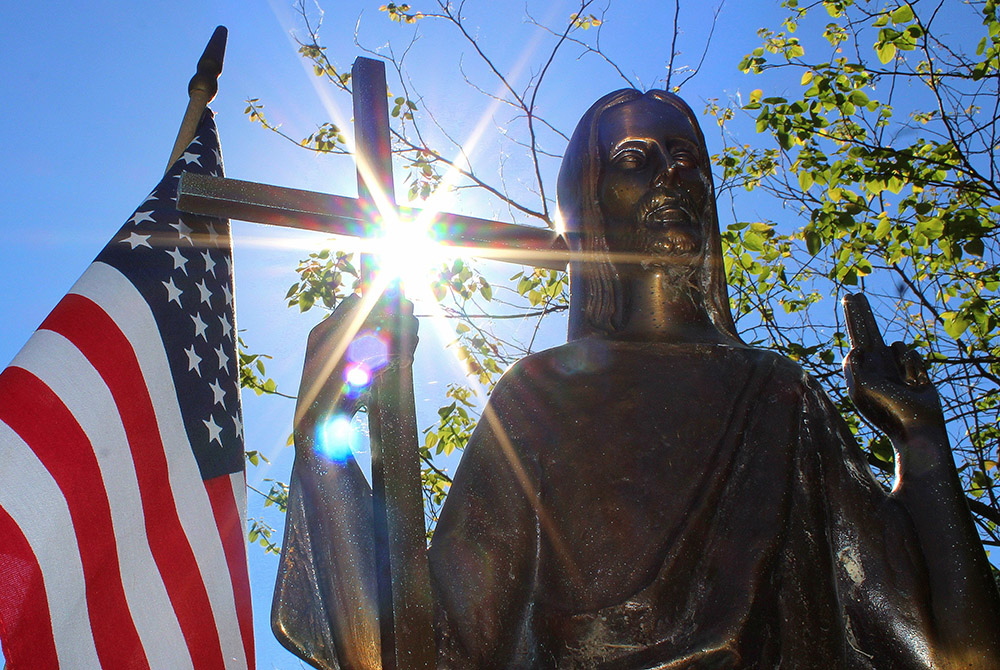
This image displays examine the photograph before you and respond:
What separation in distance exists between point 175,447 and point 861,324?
223 cm

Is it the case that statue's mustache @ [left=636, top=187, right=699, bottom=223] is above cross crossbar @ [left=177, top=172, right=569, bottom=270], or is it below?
above

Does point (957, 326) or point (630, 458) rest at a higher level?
point (957, 326)

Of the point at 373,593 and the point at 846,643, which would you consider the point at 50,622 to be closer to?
the point at 373,593

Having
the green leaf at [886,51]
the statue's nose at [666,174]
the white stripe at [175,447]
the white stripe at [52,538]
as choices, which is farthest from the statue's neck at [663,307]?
the green leaf at [886,51]

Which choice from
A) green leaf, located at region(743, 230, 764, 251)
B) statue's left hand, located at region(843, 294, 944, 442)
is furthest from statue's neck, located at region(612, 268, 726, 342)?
green leaf, located at region(743, 230, 764, 251)

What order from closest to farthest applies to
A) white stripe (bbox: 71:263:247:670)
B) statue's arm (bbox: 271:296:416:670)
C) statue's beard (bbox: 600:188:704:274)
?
statue's arm (bbox: 271:296:416:670) → statue's beard (bbox: 600:188:704:274) → white stripe (bbox: 71:263:247:670)

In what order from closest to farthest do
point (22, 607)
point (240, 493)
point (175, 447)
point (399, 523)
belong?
point (399, 523) < point (22, 607) < point (175, 447) < point (240, 493)

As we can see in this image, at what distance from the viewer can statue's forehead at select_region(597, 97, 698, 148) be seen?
8.77ft

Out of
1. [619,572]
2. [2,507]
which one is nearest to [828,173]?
[619,572]

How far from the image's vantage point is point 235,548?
3.26m

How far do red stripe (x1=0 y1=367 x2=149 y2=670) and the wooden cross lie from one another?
3.02 ft

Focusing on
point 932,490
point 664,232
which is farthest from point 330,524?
point 932,490

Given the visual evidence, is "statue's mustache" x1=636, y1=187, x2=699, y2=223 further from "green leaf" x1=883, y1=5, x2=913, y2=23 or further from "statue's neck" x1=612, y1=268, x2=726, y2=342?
"green leaf" x1=883, y1=5, x2=913, y2=23

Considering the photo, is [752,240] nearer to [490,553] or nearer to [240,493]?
[240,493]
